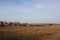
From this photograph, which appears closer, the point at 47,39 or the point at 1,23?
the point at 47,39

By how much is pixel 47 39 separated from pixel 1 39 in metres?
4.37

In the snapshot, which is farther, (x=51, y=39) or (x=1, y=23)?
(x=1, y=23)

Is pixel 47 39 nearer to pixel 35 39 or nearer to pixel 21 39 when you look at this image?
pixel 35 39

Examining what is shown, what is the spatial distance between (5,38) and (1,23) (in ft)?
55.8

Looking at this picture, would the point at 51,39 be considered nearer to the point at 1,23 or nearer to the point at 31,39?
the point at 31,39

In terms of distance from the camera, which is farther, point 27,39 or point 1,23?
point 1,23

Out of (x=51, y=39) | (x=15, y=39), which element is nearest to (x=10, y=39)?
(x=15, y=39)

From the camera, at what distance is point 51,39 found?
1441cm

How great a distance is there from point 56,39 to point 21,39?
11.2ft

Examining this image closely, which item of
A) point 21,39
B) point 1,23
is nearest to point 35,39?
point 21,39

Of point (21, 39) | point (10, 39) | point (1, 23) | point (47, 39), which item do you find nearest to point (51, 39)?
point (47, 39)

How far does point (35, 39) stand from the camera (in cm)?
1400

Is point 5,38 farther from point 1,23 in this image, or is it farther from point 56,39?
point 1,23

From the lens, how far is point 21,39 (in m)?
13.9
